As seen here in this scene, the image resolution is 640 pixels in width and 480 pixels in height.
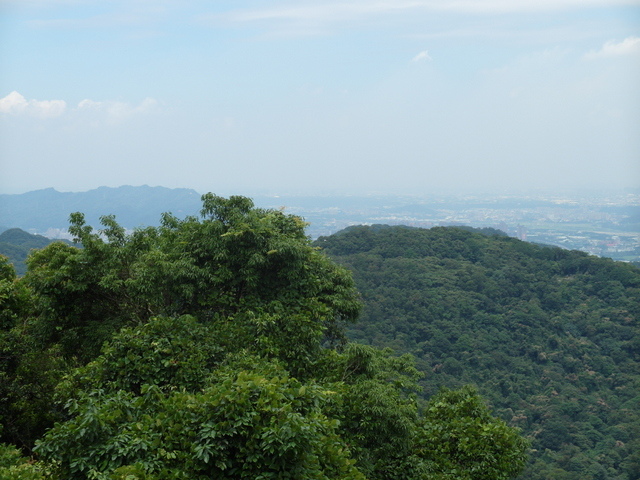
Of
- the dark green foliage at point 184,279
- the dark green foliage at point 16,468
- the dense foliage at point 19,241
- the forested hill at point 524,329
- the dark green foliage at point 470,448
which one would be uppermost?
the dark green foliage at point 184,279

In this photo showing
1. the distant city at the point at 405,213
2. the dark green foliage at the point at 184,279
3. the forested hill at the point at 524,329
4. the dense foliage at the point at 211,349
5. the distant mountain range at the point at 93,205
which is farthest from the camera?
the distant mountain range at the point at 93,205

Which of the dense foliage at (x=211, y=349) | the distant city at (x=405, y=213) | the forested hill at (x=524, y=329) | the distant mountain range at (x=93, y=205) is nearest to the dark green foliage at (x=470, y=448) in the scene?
the dense foliage at (x=211, y=349)

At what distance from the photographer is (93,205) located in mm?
141500

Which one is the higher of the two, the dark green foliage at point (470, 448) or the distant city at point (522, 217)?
the dark green foliage at point (470, 448)

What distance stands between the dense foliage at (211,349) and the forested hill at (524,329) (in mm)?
13764

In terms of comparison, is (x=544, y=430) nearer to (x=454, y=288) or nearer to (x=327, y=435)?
(x=454, y=288)

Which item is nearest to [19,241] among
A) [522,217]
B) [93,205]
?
[522,217]

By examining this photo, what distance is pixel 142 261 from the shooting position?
7.79 m

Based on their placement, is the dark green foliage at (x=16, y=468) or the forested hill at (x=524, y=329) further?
the forested hill at (x=524, y=329)

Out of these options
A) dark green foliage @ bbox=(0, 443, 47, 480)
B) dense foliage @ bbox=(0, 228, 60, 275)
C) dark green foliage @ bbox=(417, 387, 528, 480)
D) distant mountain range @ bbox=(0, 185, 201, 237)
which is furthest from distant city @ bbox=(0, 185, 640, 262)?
dark green foliage @ bbox=(0, 443, 47, 480)

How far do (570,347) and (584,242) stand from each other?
168 feet

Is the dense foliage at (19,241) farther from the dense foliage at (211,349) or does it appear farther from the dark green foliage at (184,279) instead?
the dark green foliage at (184,279)

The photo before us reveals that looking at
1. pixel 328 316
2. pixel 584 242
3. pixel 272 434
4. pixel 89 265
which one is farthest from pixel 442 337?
pixel 584 242

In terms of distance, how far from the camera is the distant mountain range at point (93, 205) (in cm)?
12069
